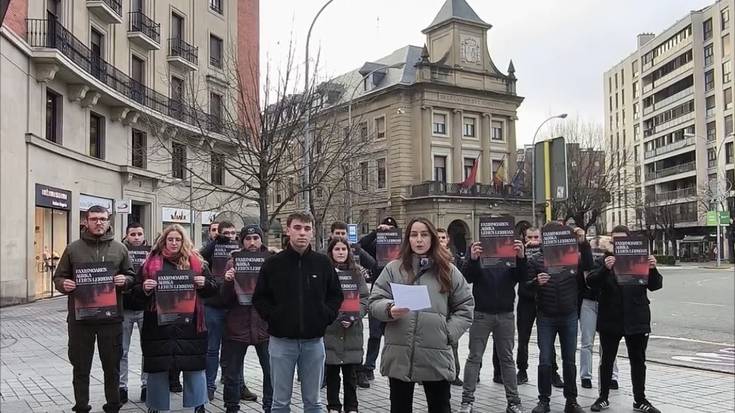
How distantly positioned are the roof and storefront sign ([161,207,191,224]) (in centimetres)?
3391

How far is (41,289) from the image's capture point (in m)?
24.9

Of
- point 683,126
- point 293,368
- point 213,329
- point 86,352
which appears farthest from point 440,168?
point 293,368

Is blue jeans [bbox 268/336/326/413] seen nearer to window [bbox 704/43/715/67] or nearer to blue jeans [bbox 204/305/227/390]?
blue jeans [bbox 204/305/227/390]

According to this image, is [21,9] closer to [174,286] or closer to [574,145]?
[174,286]

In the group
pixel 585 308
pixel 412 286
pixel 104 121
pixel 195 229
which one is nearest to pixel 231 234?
pixel 412 286

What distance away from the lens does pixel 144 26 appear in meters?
31.8

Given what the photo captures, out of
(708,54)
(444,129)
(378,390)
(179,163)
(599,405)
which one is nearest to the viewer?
(599,405)

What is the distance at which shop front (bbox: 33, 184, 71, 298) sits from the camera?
24.3 metres

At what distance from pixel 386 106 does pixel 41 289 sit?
3979cm

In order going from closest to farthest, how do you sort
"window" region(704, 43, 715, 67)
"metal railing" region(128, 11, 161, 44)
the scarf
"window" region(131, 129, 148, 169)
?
the scarf
"metal railing" region(128, 11, 161, 44)
"window" region(131, 129, 148, 169)
"window" region(704, 43, 715, 67)

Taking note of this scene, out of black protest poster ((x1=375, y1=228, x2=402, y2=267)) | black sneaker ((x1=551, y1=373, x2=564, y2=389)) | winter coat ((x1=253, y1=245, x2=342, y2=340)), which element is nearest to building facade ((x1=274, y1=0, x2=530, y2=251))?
black protest poster ((x1=375, y1=228, x2=402, y2=267))

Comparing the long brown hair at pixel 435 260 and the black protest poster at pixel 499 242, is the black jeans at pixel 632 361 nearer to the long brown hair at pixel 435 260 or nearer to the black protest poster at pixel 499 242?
the black protest poster at pixel 499 242

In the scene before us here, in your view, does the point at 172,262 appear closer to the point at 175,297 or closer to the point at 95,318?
the point at 175,297

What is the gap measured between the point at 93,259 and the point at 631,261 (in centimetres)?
588
